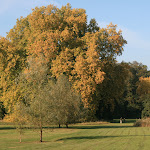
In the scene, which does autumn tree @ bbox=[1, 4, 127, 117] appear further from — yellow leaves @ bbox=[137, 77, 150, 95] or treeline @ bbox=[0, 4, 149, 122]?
yellow leaves @ bbox=[137, 77, 150, 95]

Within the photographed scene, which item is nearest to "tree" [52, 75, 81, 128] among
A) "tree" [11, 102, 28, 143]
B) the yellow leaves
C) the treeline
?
the treeline

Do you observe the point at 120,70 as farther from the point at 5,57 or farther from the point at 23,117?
the point at 23,117

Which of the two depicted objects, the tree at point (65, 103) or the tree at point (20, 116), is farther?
the tree at point (65, 103)

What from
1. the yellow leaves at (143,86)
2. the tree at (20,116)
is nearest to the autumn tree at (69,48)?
the tree at (20,116)

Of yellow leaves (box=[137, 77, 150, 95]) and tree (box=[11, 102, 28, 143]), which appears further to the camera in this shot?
yellow leaves (box=[137, 77, 150, 95])

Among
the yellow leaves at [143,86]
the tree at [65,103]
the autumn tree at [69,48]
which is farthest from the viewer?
the yellow leaves at [143,86]

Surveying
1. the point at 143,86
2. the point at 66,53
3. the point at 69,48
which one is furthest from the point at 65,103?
the point at 143,86

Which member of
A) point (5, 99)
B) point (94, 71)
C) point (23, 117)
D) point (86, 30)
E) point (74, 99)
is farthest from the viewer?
point (86, 30)

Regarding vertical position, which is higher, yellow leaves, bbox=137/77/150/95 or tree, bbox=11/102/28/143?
yellow leaves, bbox=137/77/150/95

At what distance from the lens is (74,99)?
133ft

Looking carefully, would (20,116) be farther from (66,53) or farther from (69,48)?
(69,48)

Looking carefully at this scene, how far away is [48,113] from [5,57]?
24818mm

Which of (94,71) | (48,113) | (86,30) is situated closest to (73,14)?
(86,30)

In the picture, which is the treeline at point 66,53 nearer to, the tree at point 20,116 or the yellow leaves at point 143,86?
the tree at point 20,116
